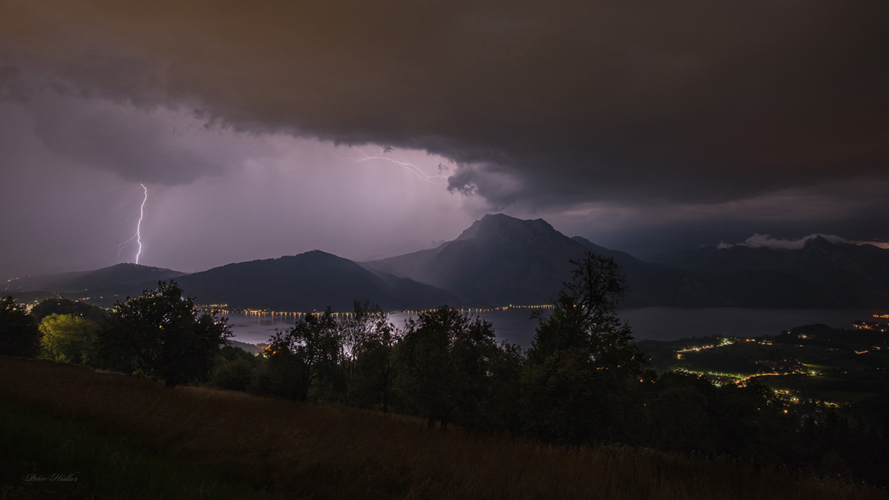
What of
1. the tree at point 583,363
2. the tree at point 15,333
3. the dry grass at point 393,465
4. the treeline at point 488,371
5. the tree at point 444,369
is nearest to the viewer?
the dry grass at point 393,465

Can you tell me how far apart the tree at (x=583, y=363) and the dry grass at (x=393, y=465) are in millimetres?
6341

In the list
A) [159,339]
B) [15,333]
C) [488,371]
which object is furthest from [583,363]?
[15,333]

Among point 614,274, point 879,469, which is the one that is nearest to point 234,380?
point 614,274

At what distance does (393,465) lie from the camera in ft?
22.9

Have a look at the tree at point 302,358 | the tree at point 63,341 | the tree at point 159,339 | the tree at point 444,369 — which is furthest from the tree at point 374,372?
the tree at point 63,341

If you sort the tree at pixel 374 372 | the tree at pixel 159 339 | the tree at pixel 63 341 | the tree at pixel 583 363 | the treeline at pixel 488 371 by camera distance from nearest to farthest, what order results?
the tree at pixel 583 363 < the treeline at pixel 488 371 < the tree at pixel 159 339 < the tree at pixel 374 372 < the tree at pixel 63 341

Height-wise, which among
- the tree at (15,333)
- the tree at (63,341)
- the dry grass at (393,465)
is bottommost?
the tree at (63,341)

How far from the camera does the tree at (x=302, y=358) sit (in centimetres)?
2831

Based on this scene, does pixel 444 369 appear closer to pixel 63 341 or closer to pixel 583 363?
pixel 583 363

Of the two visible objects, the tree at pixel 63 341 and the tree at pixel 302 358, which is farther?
the tree at pixel 63 341

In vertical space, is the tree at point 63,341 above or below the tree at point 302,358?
below

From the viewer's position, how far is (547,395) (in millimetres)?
16828

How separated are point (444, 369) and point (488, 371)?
3.35m

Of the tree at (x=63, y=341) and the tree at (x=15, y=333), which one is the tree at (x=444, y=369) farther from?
the tree at (x=63, y=341)
